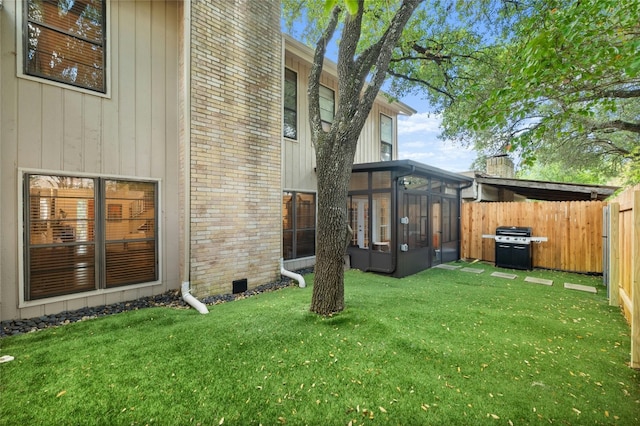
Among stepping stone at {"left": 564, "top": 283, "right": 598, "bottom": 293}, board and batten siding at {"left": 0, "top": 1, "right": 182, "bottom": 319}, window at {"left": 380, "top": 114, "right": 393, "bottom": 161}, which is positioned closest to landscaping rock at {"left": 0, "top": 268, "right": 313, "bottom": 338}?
board and batten siding at {"left": 0, "top": 1, "right": 182, "bottom": 319}

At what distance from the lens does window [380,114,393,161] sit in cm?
1053

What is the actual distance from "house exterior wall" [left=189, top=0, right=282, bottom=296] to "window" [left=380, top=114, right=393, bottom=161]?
5282mm

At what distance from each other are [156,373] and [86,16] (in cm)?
546

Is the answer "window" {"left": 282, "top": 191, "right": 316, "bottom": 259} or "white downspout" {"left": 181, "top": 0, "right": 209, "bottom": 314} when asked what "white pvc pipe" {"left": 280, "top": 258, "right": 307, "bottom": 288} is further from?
"white downspout" {"left": 181, "top": 0, "right": 209, "bottom": 314}

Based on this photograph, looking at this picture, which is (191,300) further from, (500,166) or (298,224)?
(500,166)

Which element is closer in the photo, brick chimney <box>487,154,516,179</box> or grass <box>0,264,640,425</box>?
grass <box>0,264,640,425</box>

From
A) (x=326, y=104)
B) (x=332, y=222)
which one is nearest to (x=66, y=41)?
(x=332, y=222)

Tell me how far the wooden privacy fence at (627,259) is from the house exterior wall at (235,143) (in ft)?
17.9

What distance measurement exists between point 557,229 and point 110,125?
1070 centimetres

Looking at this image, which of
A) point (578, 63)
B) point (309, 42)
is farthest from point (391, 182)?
point (309, 42)

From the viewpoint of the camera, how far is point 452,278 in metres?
6.72

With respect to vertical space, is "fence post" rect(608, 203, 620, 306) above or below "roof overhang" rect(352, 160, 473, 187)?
below

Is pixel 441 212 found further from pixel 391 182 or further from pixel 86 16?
pixel 86 16

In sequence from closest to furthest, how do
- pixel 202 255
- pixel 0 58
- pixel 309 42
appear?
pixel 0 58, pixel 202 255, pixel 309 42
